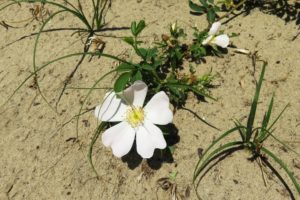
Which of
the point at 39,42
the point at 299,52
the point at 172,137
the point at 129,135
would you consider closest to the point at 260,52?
the point at 299,52

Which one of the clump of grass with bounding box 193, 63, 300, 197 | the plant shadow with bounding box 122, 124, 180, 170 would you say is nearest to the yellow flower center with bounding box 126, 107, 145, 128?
the plant shadow with bounding box 122, 124, 180, 170

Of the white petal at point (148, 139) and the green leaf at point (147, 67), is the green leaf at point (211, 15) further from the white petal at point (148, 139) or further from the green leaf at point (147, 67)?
the white petal at point (148, 139)

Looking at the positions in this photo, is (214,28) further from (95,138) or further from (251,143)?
(95,138)

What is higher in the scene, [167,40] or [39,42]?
[167,40]

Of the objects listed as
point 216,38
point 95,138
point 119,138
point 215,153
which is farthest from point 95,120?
point 216,38

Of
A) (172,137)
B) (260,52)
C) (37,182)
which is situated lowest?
(37,182)

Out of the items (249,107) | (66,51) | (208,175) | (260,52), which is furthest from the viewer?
(66,51)

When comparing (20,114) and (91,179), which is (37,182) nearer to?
(91,179)
